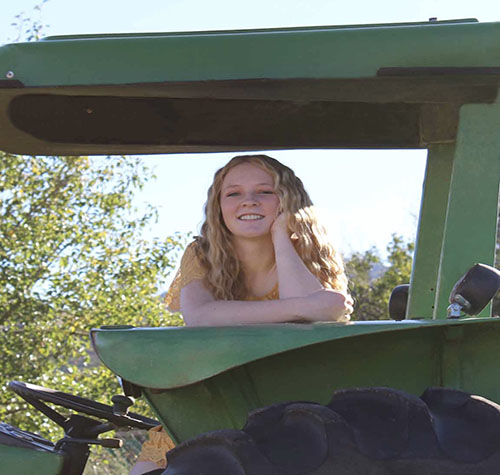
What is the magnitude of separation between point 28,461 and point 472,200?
1.49m

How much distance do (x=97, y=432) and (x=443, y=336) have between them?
4.04ft

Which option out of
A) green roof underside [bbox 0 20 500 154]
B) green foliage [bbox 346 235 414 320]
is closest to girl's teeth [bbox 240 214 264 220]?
green roof underside [bbox 0 20 500 154]

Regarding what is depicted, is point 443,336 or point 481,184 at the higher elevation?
point 481,184

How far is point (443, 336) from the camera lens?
9.02ft

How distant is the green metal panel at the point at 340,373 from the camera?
8.95 feet

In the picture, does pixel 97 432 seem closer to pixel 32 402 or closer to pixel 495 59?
pixel 32 402

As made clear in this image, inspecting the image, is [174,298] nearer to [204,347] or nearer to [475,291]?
[204,347]

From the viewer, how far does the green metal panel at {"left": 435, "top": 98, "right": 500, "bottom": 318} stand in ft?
9.01

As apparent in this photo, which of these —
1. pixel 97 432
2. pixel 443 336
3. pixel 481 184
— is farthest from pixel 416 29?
pixel 97 432

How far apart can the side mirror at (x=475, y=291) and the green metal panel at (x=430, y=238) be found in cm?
100

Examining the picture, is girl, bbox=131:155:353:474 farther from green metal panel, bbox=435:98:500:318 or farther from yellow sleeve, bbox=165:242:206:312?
green metal panel, bbox=435:98:500:318

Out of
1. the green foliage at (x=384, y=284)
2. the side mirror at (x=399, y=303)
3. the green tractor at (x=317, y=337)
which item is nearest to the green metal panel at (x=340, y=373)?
the green tractor at (x=317, y=337)

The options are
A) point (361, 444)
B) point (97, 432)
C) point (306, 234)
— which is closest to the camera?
point (361, 444)

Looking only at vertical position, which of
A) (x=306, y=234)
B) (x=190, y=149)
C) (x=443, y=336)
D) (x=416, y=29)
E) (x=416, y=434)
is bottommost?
(x=416, y=434)
